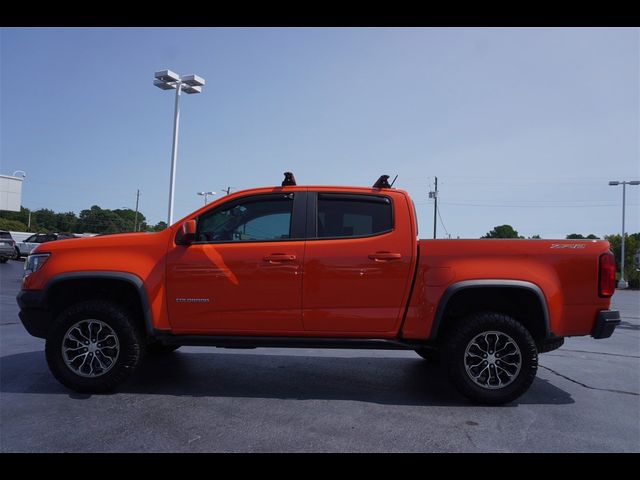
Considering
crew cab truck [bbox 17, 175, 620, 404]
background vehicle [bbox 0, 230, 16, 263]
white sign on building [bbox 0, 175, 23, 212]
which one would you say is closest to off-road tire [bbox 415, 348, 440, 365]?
crew cab truck [bbox 17, 175, 620, 404]

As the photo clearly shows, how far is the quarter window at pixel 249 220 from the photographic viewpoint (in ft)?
15.5

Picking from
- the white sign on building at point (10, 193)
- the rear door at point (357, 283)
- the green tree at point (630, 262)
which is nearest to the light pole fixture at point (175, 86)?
the rear door at point (357, 283)

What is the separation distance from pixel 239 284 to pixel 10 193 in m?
52.9

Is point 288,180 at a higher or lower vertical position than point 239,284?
higher

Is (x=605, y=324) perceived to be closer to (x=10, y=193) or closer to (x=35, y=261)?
(x=35, y=261)

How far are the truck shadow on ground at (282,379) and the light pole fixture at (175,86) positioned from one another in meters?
12.8

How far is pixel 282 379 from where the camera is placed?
5223 millimetres

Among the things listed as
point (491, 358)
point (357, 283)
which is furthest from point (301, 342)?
point (491, 358)

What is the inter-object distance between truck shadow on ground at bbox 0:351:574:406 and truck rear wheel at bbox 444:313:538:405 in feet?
0.74

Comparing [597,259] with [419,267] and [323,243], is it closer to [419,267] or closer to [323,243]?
[419,267]

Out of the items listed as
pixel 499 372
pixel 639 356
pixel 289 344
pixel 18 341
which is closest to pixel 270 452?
pixel 289 344

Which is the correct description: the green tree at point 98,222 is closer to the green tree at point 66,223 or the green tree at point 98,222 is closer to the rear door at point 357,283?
the green tree at point 66,223
